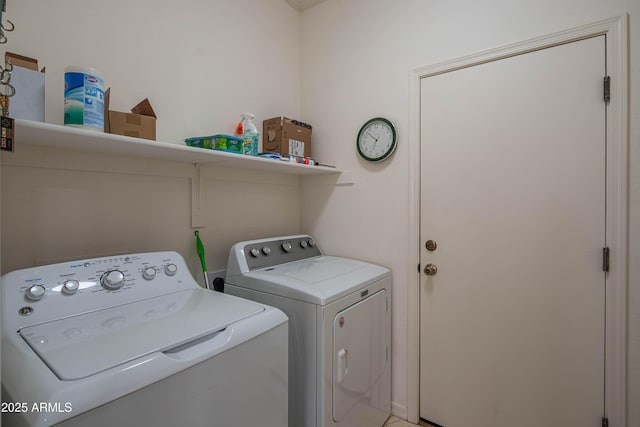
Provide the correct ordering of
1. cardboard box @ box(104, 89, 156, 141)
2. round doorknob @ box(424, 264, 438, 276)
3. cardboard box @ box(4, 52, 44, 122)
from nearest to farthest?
cardboard box @ box(4, 52, 44, 122) → cardboard box @ box(104, 89, 156, 141) → round doorknob @ box(424, 264, 438, 276)

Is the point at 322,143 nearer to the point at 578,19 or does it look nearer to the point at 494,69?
the point at 494,69

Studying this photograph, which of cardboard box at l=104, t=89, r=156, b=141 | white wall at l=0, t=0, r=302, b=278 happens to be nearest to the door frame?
white wall at l=0, t=0, r=302, b=278

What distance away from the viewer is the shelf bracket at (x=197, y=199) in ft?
5.79

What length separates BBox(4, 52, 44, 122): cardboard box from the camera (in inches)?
39.1

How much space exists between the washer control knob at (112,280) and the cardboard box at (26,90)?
1.89ft

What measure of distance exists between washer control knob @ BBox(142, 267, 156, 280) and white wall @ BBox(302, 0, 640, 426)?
125 cm

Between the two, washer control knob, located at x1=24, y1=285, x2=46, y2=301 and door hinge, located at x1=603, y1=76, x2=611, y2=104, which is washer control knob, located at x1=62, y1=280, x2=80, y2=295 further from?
door hinge, located at x1=603, y1=76, x2=611, y2=104

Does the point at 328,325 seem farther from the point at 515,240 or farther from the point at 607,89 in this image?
the point at 607,89

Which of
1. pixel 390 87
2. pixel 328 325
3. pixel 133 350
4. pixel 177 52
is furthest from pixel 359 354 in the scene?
pixel 177 52

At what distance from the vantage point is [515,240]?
165 centimetres

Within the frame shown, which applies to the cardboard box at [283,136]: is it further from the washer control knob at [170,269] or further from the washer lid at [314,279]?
the washer control knob at [170,269]

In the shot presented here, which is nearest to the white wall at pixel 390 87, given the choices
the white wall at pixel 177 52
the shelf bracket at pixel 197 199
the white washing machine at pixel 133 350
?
the white wall at pixel 177 52

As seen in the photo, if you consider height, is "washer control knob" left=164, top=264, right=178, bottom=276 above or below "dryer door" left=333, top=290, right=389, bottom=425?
above

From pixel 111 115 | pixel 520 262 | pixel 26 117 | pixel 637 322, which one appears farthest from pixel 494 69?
pixel 26 117
